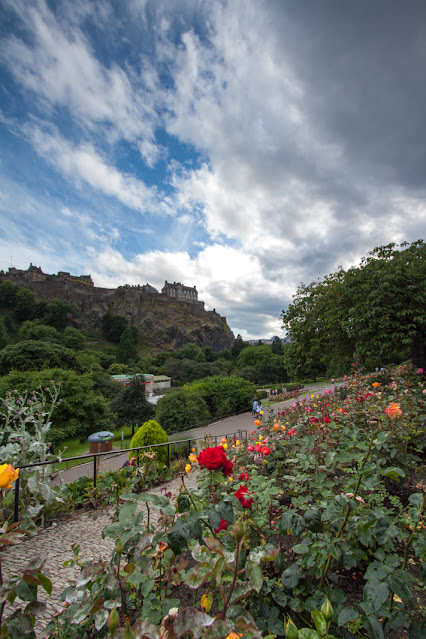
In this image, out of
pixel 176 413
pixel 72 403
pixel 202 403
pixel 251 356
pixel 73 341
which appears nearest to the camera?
pixel 176 413

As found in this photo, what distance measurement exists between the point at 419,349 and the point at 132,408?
16.9 m

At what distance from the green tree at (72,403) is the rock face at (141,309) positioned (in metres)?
52.5

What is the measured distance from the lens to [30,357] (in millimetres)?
25203

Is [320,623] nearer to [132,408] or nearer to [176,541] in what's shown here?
[176,541]

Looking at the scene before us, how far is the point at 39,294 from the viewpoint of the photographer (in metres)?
67.6

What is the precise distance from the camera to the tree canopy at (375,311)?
7.68 m

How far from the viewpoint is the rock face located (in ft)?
227

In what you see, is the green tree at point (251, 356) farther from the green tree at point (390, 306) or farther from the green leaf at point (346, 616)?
the green leaf at point (346, 616)

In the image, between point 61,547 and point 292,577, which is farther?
point 61,547

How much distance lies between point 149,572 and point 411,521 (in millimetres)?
1211

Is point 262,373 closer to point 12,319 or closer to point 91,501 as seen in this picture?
point 91,501

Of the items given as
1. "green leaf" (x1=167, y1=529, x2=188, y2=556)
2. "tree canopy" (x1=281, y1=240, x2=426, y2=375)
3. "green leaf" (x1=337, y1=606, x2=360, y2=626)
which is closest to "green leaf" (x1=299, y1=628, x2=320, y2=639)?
"green leaf" (x1=337, y1=606, x2=360, y2=626)

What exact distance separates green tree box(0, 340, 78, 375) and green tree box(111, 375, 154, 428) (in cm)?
865

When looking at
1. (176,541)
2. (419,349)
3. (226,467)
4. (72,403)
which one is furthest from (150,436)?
(72,403)
